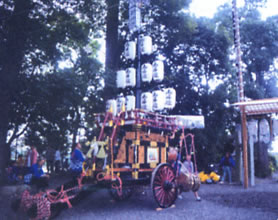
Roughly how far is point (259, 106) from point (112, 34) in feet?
29.0

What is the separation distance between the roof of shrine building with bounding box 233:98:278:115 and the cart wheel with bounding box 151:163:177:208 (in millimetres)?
4294

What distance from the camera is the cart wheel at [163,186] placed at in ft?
25.0

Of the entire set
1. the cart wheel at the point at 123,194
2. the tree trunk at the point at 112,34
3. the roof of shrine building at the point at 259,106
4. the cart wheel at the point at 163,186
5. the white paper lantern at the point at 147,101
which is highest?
the tree trunk at the point at 112,34

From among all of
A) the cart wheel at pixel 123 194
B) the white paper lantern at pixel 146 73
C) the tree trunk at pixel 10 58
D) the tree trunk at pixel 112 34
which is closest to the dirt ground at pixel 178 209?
the cart wheel at pixel 123 194

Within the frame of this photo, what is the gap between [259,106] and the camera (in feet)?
37.4

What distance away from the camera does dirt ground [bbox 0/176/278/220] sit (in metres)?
6.92

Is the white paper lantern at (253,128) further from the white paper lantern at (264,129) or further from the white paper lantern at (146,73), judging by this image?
the white paper lantern at (146,73)

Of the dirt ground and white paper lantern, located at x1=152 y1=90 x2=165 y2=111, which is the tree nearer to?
the dirt ground

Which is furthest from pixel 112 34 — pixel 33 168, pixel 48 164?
pixel 33 168

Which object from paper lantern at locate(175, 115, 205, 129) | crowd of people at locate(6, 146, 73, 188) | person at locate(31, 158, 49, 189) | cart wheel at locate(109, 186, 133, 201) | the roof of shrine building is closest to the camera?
person at locate(31, 158, 49, 189)

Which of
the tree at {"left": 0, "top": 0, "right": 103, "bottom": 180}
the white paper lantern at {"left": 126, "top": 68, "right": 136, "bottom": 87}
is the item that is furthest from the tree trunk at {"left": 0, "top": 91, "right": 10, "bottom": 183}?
the white paper lantern at {"left": 126, "top": 68, "right": 136, "bottom": 87}

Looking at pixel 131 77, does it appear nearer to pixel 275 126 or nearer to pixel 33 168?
pixel 33 168

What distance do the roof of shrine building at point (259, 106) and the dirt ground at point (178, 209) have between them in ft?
10.3

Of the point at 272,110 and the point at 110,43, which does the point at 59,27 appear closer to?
the point at 110,43
